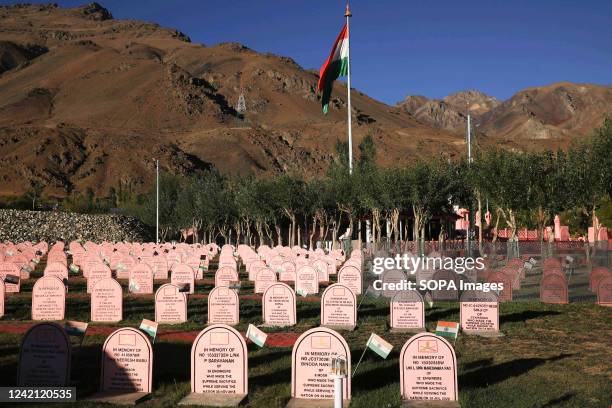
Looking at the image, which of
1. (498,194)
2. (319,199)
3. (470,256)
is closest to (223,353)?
(470,256)

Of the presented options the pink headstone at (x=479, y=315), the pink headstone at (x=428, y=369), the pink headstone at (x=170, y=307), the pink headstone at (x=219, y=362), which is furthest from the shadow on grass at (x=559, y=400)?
the pink headstone at (x=170, y=307)

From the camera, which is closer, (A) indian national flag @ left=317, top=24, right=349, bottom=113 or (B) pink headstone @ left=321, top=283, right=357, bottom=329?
(B) pink headstone @ left=321, top=283, right=357, bottom=329

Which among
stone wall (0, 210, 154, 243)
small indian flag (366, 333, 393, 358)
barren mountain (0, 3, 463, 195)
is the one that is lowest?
small indian flag (366, 333, 393, 358)

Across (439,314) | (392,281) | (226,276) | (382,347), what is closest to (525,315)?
(439,314)

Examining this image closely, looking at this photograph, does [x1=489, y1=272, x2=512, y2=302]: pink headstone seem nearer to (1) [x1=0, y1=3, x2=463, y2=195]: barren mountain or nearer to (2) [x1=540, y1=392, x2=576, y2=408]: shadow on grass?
(2) [x1=540, y1=392, x2=576, y2=408]: shadow on grass

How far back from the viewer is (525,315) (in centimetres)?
1466

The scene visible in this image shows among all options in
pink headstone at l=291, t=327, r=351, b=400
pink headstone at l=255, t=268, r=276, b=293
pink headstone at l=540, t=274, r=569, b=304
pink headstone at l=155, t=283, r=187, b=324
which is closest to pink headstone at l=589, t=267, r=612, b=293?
pink headstone at l=540, t=274, r=569, b=304

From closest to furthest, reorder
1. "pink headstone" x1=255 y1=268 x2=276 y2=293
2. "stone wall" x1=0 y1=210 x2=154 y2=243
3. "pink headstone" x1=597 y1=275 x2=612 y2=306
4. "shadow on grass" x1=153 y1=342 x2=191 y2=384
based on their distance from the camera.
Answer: "shadow on grass" x1=153 y1=342 x2=191 y2=384 → "pink headstone" x1=597 y1=275 x2=612 y2=306 → "pink headstone" x1=255 y1=268 x2=276 y2=293 → "stone wall" x1=0 y1=210 x2=154 y2=243

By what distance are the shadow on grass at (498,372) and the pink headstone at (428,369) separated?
1.06 metres

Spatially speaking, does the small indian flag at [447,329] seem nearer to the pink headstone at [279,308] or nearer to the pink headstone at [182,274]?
the pink headstone at [279,308]

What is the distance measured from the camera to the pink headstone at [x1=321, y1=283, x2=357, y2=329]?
504 inches

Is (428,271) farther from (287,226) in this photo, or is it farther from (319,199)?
(287,226)

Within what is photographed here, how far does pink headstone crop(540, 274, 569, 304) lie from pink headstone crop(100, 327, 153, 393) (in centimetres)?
1225

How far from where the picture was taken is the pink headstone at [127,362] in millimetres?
7918
